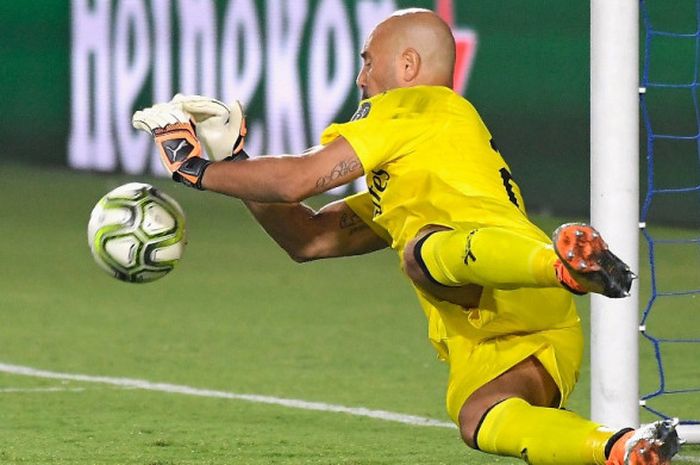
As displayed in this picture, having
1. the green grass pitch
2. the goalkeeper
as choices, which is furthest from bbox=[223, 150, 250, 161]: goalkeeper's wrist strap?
the green grass pitch

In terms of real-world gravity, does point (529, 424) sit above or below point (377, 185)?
below

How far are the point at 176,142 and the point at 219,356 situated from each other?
2916 millimetres

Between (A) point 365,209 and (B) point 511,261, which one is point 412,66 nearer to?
(A) point 365,209

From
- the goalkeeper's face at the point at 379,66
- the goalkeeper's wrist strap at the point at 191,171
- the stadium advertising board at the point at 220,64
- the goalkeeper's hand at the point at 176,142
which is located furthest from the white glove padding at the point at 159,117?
the stadium advertising board at the point at 220,64

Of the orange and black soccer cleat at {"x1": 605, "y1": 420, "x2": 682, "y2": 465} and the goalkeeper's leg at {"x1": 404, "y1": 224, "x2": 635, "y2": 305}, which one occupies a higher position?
the goalkeeper's leg at {"x1": 404, "y1": 224, "x2": 635, "y2": 305}

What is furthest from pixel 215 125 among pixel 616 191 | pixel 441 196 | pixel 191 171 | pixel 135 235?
pixel 616 191

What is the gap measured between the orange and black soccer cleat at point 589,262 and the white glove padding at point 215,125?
3.59ft

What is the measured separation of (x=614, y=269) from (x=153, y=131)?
1.31 meters

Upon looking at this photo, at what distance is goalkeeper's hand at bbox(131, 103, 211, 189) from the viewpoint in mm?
4414

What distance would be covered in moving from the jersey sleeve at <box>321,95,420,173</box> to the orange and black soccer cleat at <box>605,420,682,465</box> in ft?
3.17

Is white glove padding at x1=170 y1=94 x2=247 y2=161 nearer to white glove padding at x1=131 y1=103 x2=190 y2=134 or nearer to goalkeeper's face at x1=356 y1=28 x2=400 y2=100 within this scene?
white glove padding at x1=131 y1=103 x2=190 y2=134

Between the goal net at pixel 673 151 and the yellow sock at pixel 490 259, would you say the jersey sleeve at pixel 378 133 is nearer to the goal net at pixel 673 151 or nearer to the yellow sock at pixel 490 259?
the yellow sock at pixel 490 259

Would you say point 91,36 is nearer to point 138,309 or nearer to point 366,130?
point 138,309

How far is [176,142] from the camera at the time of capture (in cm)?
444
